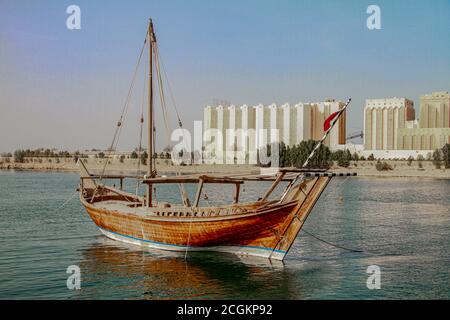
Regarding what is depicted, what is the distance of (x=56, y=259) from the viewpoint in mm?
Result: 21312

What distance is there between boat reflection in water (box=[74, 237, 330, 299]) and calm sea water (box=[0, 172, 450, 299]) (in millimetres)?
33

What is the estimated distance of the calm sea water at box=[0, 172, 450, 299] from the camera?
16609 mm

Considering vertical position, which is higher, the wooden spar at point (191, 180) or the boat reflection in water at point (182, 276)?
the wooden spar at point (191, 180)

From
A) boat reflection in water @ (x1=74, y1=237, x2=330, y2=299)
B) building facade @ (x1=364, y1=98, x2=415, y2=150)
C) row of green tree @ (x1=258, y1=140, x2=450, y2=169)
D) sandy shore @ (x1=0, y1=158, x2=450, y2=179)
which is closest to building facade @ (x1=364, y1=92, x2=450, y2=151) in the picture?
building facade @ (x1=364, y1=98, x2=415, y2=150)

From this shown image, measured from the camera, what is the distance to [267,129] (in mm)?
123250

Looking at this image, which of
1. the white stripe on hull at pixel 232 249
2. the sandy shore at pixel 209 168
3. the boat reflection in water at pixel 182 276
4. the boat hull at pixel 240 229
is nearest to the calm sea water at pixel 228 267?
the boat reflection in water at pixel 182 276

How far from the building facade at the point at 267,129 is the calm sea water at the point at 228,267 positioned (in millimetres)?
86770

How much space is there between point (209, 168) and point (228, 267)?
95.1 metres

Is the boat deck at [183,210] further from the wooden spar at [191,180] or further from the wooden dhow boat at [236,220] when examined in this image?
the wooden spar at [191,180]

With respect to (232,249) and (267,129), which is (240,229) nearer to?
(232,249)

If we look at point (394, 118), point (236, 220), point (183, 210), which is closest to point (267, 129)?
point (394, 118)

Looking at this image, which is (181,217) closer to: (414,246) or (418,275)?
(418,275)

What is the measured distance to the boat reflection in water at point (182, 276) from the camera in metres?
16.4

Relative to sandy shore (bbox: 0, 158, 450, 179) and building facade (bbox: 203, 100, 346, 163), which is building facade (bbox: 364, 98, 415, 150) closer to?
building facade (bbox: 203, 100, 346, 163)
